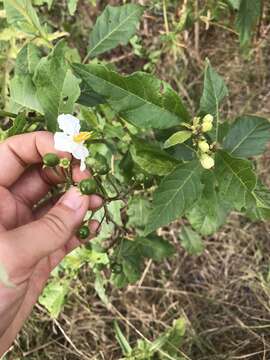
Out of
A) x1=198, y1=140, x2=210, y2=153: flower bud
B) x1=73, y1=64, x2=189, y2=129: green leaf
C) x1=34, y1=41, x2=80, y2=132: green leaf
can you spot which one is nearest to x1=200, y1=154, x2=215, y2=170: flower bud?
x1=198, y1=140, x2=210, y2=153: flower bud

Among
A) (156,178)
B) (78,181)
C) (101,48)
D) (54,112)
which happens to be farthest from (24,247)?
(101,48)

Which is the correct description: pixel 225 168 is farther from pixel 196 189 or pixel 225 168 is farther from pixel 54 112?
pixel 54 112

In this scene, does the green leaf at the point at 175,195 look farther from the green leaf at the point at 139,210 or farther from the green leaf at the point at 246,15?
the green leaf at the point at 246,15

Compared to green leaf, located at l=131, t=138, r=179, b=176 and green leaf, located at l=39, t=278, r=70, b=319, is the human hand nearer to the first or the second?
green leaf, located at l=131, t=138, r=179, b=176

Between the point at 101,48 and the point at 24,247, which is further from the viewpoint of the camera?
the point at 101,48

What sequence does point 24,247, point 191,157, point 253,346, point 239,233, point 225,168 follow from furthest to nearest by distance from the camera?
1. point 239,233
2. point 253,346
3. point 191,157
4. point 225,168
5. point 24,247

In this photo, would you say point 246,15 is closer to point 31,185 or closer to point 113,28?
point 113,28

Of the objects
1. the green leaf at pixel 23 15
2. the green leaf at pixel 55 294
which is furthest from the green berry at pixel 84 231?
the green leaf at pixel 55 294
